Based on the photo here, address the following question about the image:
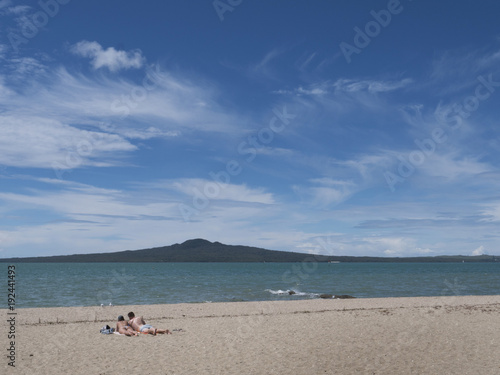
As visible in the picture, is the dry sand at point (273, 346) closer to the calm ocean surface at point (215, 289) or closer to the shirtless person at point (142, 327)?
the shirtless person at point (142, 327)

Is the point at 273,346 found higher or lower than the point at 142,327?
lower

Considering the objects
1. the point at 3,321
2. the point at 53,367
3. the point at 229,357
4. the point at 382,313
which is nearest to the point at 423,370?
the point at 229,357

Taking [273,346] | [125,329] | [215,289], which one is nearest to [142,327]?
[125,329]

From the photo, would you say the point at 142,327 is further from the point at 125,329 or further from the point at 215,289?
the point at 215,289

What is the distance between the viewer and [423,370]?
11672mm

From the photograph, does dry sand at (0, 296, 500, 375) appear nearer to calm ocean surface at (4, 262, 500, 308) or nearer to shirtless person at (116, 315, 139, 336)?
shirtless person at (116, 315, 139, 336)

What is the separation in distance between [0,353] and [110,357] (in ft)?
12.9

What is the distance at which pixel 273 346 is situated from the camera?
593 inches

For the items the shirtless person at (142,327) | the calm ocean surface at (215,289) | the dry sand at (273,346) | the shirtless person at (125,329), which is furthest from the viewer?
the calm ocean surface at (215,289)

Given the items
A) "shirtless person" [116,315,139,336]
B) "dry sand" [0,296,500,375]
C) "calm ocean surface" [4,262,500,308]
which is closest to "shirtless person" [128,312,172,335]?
"shirtless person" [116,315,139,336]

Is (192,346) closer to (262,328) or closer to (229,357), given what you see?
(229,357)

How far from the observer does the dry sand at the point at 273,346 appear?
39.9ft

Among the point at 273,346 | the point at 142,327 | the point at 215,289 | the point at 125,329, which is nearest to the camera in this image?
the point at 273,346

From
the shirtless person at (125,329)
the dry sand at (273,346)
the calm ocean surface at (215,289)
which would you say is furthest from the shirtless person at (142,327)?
the calm ocean surface at (215,289)
